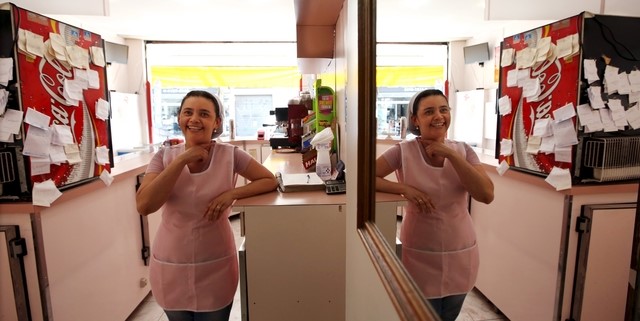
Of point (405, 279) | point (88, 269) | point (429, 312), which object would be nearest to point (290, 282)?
point (405, 279)

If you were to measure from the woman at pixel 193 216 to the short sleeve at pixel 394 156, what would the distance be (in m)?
0.88

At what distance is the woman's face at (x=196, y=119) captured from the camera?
1.58 meters

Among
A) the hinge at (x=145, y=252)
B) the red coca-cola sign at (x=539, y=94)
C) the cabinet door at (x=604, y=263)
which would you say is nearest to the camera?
the cabinet door at (x=604, y=263)

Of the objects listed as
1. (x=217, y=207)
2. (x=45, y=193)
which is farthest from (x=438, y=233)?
(x=45, y=193)

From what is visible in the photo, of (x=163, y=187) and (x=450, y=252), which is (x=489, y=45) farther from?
(x=163, y=187)

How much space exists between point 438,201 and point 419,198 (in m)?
0.06

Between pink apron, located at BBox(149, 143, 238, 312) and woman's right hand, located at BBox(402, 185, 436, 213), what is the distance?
0.99m

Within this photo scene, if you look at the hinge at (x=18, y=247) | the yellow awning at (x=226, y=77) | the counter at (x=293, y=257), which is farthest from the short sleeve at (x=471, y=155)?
the yellow awning at (x=226, y=77)

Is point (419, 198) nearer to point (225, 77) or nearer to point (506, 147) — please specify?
point (506, 147)

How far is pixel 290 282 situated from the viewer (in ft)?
5.52

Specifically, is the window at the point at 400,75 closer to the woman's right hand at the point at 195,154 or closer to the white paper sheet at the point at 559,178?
the white paper sheet at the point at 559,178

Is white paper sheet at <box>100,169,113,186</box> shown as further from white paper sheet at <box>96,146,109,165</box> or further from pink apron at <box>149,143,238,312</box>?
pink apron at <box>149,143,238,312</box>

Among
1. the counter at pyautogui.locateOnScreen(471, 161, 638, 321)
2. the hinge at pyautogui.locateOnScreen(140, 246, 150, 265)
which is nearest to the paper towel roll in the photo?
the counter at pyautogui.locateOnScreen(471, 161, 638, 321)

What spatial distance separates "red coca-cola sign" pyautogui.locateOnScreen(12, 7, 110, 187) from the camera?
1.68 metres
